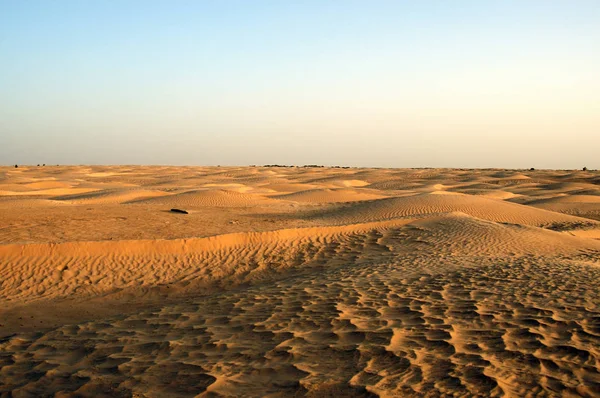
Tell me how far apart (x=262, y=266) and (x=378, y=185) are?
31761 mm

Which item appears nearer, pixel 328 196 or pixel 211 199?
pixel 211 199

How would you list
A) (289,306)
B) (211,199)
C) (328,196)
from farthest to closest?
(328,196) → (211,199) → (289,306)

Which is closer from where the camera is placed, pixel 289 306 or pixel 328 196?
pixel 289 306

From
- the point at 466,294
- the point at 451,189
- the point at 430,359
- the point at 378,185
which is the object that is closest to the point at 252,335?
the point at 430,359

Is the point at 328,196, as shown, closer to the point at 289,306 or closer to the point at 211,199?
the point at 211,199

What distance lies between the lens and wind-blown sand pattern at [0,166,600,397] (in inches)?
175

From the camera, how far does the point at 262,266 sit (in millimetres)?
11672

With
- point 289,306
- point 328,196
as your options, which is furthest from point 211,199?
point 289,306

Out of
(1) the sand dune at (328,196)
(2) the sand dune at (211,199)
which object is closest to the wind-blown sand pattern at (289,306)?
(2) the sand dune at (211,199)

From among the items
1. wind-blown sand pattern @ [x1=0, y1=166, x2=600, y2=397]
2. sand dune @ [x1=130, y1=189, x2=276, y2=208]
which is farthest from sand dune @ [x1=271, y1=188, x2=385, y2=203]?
wind-blown sand pattern @ [x1=0, y1=166, x2=600, y2=397]

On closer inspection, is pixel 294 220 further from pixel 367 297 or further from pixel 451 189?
pixel 451 189

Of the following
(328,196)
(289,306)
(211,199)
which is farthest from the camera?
(328,196)

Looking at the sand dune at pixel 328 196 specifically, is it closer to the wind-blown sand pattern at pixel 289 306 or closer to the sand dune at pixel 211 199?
the sand dune at pixel 211 199

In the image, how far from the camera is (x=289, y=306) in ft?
22.9
